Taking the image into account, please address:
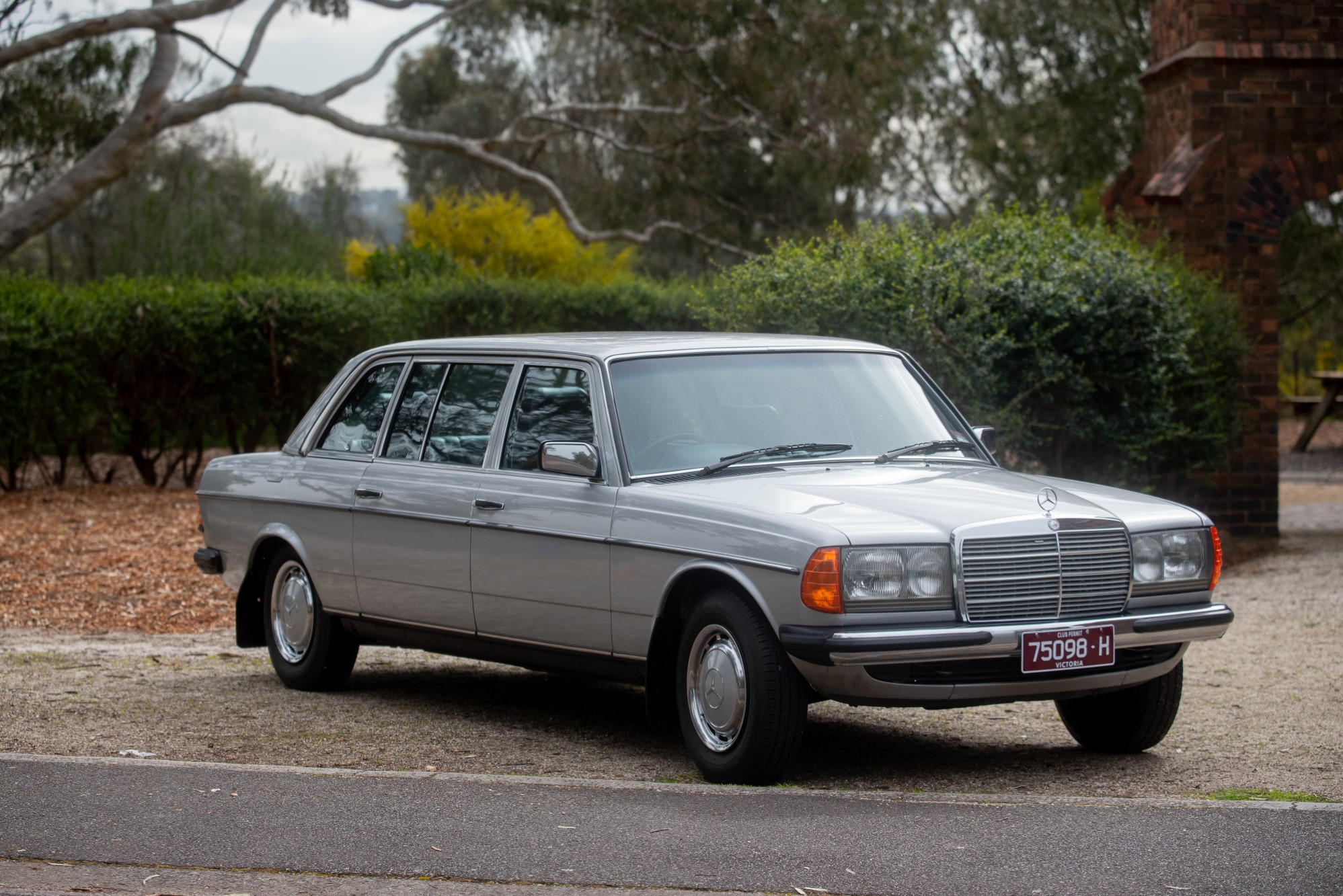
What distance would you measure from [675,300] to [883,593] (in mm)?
13953

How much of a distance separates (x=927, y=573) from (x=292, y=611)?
384 cm

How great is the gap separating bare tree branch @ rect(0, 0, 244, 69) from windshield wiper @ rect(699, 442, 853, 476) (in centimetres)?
1753

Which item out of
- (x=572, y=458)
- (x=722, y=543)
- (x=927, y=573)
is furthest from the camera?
(x=572, y=458)

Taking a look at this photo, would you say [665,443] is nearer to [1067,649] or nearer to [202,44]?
[1067,649]

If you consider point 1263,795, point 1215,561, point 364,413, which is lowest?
point 1263,795

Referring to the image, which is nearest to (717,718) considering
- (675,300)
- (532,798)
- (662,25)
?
(532,798)

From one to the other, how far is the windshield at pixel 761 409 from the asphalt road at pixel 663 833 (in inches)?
56.8

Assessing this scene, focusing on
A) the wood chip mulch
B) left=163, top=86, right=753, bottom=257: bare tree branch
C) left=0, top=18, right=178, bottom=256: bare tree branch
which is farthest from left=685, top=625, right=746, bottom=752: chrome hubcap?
left=163, top=86, right=753, bottom=257: bare tree branch

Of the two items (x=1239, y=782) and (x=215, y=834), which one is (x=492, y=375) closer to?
(x=215, y=834)

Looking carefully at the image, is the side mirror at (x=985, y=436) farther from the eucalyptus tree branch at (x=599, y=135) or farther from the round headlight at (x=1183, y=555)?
the eucalyptus tree branch at (x=599, y=135)

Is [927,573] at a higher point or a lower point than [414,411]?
lower

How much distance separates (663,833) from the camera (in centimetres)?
502

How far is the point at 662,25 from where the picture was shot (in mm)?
28906

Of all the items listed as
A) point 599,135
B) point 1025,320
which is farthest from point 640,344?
point 599,135
